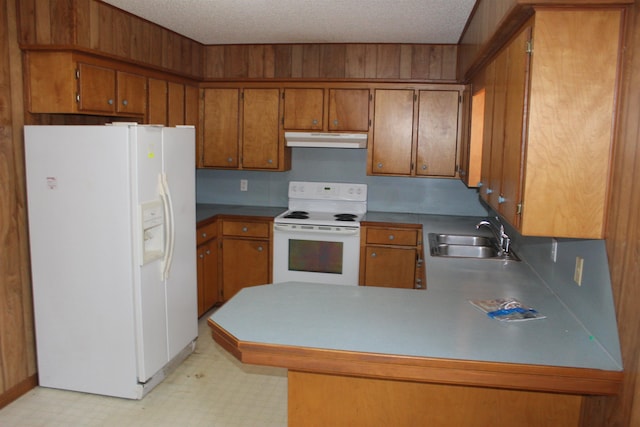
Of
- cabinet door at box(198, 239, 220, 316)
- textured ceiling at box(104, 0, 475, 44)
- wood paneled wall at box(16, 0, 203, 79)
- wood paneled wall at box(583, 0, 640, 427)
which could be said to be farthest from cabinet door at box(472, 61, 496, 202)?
cabinet door at box(198, 239, 220, 316)

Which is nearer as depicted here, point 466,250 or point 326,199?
point 466,250

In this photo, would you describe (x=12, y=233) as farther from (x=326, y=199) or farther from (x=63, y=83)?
(x=326, y=199)

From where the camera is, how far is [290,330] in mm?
2035

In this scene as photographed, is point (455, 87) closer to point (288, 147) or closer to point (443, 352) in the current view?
point (288, 147)

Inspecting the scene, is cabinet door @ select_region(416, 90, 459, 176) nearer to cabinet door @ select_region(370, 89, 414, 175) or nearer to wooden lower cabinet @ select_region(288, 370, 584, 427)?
cabinet door @ select_region(370, 89, 414, 175)

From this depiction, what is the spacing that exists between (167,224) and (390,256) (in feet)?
6.46

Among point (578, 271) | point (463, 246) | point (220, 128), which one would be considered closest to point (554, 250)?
point (578, 271)

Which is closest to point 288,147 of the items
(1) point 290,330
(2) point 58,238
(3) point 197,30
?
(3) point 197,30

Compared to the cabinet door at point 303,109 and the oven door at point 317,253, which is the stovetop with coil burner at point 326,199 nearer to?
the oven door at point 317,253

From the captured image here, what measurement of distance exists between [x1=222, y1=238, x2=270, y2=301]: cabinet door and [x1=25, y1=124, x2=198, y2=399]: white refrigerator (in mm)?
1354

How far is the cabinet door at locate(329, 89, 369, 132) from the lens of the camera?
464 centimetres

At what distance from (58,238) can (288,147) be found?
7.73ft

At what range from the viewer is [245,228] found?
15.5ft

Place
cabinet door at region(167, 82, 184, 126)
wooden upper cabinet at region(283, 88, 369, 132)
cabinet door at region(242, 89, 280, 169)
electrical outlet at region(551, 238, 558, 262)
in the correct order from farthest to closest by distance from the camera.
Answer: cabinet door at region(242, 89, 280, 169)
wooden upper cabinet at region(283, 88, 369, 132)
cabinet door at region(167, 82, 184, 126)
electrical outlet at region(551, 238, 558, 262)
